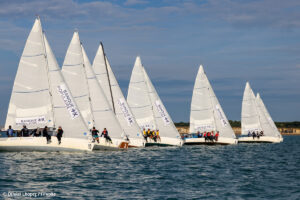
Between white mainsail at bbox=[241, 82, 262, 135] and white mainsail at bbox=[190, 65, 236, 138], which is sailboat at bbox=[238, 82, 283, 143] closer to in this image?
white mainsail at bbox=[241, 82, 262, 135]

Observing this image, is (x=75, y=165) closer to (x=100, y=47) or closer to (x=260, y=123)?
(x=100, y=47)

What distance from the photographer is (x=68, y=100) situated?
3728 centimetres

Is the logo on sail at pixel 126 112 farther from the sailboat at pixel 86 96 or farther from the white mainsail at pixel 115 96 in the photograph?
the sailboat at pixel 86 96

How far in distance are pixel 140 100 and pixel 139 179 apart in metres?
31.4

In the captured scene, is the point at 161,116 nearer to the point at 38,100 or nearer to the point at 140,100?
the point at 140,100

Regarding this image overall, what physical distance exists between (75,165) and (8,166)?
3639 mm

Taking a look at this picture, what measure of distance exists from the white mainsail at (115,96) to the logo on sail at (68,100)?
11.0 meters

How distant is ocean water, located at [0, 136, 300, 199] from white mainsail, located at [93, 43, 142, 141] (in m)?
Result: 15.0

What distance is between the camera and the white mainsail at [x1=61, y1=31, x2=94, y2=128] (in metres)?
43.6

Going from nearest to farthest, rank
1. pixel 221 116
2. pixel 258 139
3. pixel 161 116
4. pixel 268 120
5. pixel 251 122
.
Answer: pixel 161 116, pixel 221 116, pixel 258 139, pixel 251 122, pixel 268 120

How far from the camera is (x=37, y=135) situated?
36.2 m

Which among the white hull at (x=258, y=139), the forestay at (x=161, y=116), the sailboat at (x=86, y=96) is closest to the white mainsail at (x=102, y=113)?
the sailboat at (x=86, y=96)

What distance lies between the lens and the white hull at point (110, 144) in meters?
39.9

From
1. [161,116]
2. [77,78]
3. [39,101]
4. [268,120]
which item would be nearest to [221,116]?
[161,116]
